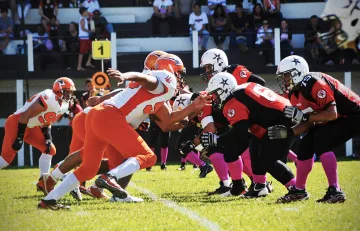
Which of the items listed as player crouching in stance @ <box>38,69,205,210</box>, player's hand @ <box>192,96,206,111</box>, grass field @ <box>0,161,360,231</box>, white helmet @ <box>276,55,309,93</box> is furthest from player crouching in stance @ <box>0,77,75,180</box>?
white helmet @ <box>276,55,309,93</box>

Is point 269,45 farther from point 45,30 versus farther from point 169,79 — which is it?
point 169,79

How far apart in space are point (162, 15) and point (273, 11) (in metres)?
3.07

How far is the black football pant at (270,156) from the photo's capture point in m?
8.55

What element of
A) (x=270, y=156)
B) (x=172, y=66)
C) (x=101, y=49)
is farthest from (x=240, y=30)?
(x=270, y=156)

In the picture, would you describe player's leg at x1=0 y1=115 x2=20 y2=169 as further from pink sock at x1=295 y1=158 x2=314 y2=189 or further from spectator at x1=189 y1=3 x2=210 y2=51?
spectator at x1=189 y1=3 x2=210 y2=51

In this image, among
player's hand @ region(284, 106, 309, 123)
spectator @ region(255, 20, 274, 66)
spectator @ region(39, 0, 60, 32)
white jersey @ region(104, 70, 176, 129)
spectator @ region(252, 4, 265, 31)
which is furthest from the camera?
spectator @ region(39, 0, 60, 32)

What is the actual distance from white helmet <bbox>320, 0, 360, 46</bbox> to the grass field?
1.78 metres

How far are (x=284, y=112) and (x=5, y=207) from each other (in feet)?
10.9

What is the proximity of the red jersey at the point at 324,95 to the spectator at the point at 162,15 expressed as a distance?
41.9 feet

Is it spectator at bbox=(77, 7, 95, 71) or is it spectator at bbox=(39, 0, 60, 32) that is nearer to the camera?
spectator at bbox=(77, 7, 95, 71)

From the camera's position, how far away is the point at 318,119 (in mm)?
7969

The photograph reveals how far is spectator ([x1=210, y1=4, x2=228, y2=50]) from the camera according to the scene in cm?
2034

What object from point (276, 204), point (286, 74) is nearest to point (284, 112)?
point (286, 74)

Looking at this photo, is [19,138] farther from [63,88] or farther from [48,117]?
[63,88]
